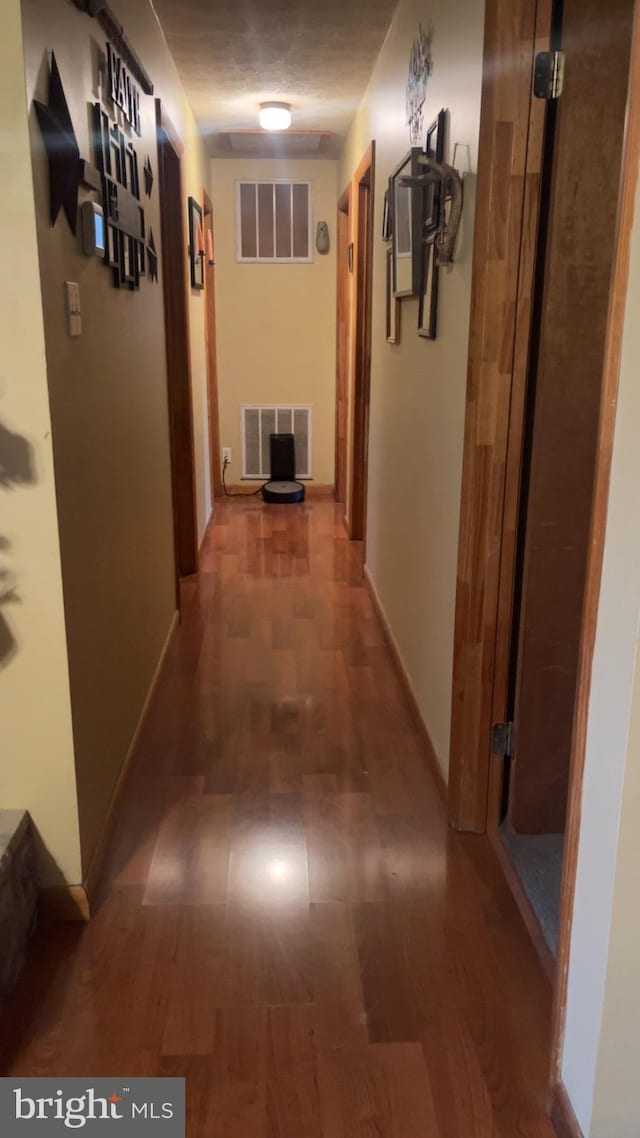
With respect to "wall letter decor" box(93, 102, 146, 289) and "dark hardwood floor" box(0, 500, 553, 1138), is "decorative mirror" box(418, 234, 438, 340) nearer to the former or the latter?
"wall letter decor" box(93, 102, 146, 289)

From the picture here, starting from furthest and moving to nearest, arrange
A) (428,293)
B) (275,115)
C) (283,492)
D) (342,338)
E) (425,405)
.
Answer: (283,492) → (342,338) → (275,115) → (425,405) → (428,293)

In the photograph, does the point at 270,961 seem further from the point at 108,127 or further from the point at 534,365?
the point at 108,127

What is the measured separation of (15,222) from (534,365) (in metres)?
1.13

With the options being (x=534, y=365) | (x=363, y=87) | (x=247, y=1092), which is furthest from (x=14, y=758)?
(x=363, y=87)

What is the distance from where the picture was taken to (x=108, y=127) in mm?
2270

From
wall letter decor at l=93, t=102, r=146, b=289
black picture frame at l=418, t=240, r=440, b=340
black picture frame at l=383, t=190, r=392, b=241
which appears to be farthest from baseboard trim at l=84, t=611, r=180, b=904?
A: black picture frame at l=383, t=190, r=392, b=241

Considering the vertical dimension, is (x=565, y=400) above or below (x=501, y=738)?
above

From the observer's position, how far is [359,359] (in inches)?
196

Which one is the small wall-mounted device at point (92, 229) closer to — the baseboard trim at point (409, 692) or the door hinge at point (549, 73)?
the door hinge at point (549, 73)

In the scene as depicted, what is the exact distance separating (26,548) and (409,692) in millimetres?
1623

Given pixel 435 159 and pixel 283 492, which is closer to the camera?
pixel 435 159

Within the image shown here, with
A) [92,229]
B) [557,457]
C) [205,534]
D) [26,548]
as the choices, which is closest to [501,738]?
[557,457]

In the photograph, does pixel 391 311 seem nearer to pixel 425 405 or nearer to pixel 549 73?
pixel 425 405

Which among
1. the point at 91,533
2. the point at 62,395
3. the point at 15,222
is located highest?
the point at 15,222
